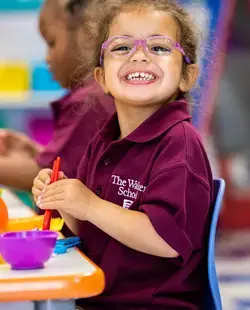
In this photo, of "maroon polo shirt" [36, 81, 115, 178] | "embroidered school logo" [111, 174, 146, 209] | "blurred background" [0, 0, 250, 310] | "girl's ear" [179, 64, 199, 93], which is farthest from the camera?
"blurred background" [0, 0, 250, 310]

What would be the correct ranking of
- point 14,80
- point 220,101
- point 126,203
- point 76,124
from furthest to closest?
point 220,101 < point 14,80 < point 76,124 < point 126,203

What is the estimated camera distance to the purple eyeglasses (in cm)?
136

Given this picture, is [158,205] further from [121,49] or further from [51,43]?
[51,43]

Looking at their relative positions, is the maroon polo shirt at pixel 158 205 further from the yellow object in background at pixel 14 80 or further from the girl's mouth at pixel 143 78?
the yellow object in background at pixel 14 80

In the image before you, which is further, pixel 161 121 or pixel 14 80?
pixel 14 80

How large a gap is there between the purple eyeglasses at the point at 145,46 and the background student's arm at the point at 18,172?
30.0 inches

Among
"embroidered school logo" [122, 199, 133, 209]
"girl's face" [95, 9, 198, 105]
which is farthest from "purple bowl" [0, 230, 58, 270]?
"girl's face" [95, 9, 198, 105]

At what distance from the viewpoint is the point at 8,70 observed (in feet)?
13.6

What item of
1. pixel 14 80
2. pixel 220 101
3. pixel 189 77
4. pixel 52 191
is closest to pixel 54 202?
pixel 52 191

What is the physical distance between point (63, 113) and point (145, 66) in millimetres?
718

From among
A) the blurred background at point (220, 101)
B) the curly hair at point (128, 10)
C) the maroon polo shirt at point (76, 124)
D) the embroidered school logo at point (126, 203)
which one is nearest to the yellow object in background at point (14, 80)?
the blurred background at point (220, 101)

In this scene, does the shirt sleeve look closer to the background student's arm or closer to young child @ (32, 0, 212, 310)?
young child @ (32, 0, 212, 310)

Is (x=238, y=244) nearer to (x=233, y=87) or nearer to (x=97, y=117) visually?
(x=233, y=87)

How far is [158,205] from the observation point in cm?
123
